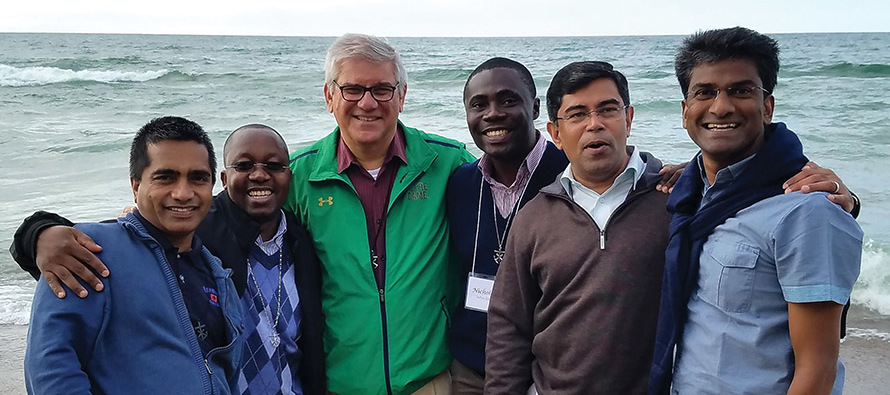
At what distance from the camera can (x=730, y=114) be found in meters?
2.32

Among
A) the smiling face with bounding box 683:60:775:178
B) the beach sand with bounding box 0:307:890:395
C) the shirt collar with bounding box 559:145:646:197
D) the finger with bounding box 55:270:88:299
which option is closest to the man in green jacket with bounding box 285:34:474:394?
the shirt collar with bounding box 559:145:646:197

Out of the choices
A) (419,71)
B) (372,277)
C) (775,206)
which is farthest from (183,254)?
(419,71)

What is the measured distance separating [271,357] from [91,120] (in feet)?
59.0

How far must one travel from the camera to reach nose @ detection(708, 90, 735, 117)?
7.57 ft

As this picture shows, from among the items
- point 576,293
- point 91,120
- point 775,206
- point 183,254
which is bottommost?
point 91,120

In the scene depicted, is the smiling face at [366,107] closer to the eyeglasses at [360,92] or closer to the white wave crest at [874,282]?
the eyeglasses at [360,92]

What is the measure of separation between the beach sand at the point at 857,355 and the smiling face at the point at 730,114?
11.5 feet

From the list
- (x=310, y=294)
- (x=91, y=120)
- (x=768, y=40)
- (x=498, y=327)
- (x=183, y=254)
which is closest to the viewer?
(x=768, y=40)

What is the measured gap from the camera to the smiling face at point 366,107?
3184 mm

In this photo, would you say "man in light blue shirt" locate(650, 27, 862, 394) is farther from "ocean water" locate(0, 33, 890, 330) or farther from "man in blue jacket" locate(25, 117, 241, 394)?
"ocean water" locate(0, 33, 890, 330)

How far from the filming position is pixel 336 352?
3.14 meters

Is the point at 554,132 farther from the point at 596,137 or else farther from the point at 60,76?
the point at 60,76

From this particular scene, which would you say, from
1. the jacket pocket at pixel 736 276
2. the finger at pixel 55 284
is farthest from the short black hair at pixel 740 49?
the finger at pixel 55 284

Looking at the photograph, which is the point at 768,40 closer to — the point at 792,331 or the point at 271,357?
the point at 792,331
